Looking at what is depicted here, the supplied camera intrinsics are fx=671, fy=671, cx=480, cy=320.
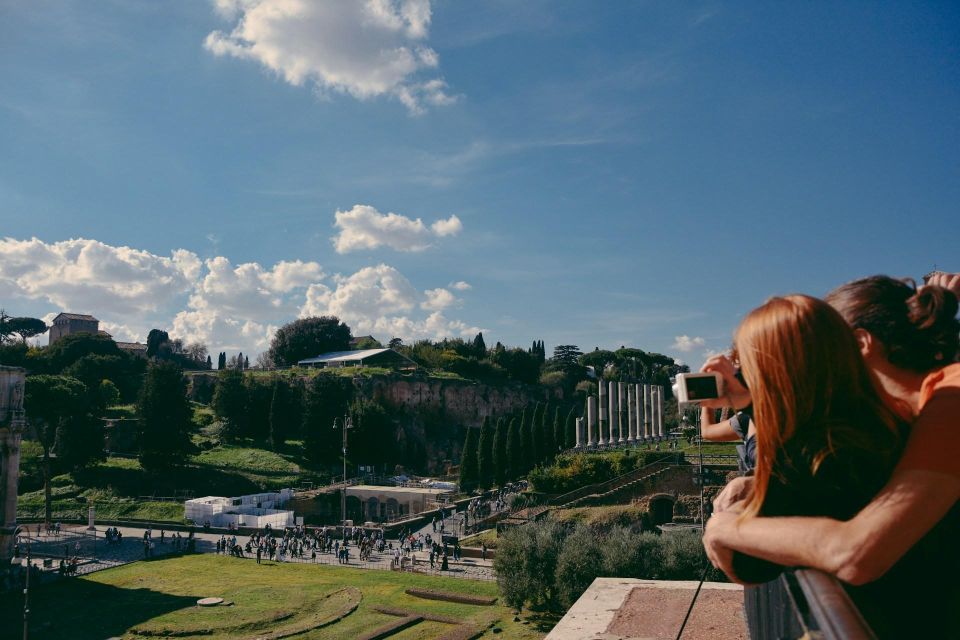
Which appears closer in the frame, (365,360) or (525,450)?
(525,450)

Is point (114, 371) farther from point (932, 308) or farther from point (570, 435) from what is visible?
point (932, 308)

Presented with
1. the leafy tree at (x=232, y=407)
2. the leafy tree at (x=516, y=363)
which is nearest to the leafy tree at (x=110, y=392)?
the leafy tree at (x=232, y=407)

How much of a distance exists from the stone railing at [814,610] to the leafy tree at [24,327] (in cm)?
10010

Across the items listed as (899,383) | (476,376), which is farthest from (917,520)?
(476,376)

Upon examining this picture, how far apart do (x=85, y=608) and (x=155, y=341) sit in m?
74.1

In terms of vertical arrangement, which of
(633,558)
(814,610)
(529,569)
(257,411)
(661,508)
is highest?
(257,411)

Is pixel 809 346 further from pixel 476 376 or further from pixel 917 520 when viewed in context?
pixel 476 376

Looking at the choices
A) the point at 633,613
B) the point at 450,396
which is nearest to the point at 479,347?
the point at 450,396

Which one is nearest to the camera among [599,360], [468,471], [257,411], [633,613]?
[633,613]

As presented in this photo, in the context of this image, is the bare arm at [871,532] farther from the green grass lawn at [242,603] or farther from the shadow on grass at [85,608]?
the shadow on grass at [85,608]

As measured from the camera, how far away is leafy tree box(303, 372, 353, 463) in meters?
49.8

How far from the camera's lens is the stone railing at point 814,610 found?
1.37 metres

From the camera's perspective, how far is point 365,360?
7262 centimetres

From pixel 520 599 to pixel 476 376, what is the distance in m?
58.8
